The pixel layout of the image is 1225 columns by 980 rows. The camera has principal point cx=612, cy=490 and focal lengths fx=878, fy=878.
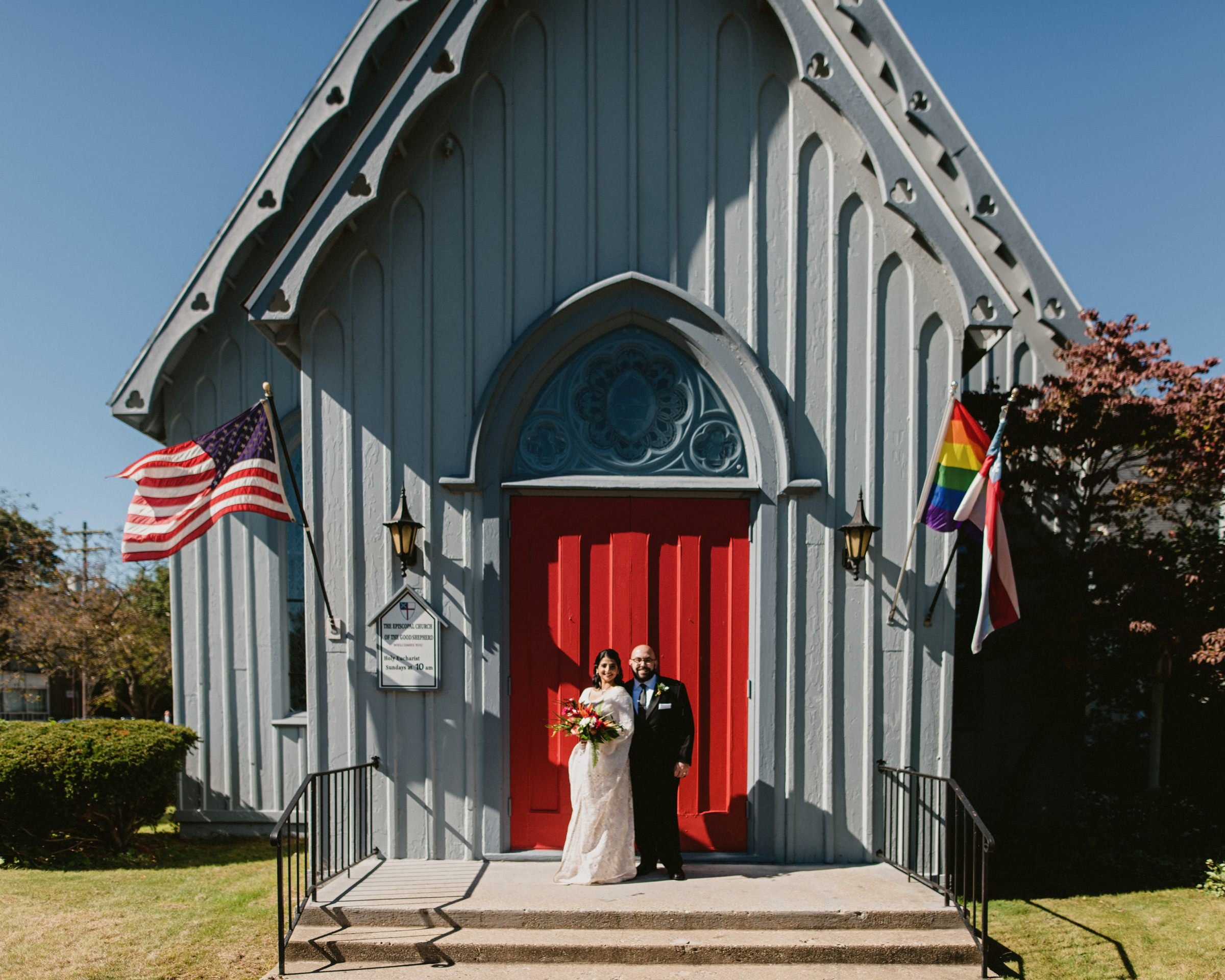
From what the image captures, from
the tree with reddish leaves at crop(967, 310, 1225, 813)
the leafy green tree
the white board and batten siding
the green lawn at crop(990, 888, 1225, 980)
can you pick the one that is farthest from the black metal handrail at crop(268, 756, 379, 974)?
the leafy green tree

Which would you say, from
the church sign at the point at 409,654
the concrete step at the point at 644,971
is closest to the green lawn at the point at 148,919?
the concrete step at the point at 644,971

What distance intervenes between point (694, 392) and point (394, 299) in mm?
2440

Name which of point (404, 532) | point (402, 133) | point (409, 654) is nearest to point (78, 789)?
point (409, 654)

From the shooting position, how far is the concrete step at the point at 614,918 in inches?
222

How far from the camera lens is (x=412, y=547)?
662 cm

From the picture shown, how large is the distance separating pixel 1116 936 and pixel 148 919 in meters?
7.01

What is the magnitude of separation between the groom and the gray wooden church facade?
72 cm

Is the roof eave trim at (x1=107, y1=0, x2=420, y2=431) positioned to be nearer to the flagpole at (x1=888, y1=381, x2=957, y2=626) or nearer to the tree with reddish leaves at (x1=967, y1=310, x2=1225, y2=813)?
the flagpole at (x1=888, y1=381, x2=957, y2=626)

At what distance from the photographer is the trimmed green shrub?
7.99m

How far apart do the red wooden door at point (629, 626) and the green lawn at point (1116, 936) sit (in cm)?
208

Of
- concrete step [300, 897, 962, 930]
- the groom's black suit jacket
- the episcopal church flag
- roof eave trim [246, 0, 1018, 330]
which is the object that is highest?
roof eave trim [246, 0, 1018, 330]

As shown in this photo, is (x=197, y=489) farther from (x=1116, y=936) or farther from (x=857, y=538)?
(x=1116, y=936)

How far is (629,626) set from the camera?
684 centimetres

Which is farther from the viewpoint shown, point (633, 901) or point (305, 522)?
point (305, 522)
